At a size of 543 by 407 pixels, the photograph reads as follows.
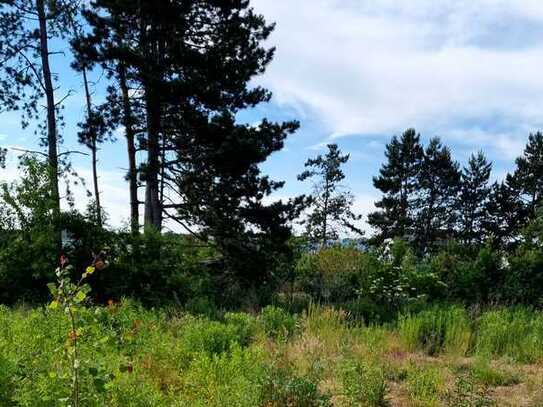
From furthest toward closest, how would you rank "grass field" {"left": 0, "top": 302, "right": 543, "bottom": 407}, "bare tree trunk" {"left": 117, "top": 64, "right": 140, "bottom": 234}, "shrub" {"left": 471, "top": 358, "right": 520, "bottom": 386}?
1. "bare tree trunk" {"left": 117, "top": 64, "right": 140, "bottom": 234}
2. "shrub" {"left": 471, "top": 358, "right": 520, "bottom": 386}
3. "grass field" {"left": 0, "top": 302, "right": 543, "bottom": 407}

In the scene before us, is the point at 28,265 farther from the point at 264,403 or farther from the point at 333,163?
the point at 333,163

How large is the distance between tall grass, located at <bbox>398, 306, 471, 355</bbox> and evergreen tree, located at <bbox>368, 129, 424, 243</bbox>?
27608mm

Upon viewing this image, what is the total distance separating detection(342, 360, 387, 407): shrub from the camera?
388 cm

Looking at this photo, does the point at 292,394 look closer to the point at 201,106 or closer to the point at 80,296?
the point at 80,296

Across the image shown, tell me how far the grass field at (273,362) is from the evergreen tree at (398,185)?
27708mm

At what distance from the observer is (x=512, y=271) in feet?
37.0

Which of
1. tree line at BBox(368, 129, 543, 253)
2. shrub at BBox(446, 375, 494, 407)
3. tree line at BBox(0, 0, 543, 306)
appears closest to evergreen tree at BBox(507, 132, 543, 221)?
tree line at BBox(368, 129, 543, 253)

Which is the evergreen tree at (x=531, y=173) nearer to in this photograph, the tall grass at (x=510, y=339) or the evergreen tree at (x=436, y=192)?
the evergreen tree at (x=436, y=192)

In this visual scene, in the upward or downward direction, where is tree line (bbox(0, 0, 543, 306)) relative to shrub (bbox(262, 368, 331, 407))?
upward

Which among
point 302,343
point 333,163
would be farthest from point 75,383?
point 333,163

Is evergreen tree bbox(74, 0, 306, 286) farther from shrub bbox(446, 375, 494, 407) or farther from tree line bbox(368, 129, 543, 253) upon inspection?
tree line bbox(368, 129, 543, 253)

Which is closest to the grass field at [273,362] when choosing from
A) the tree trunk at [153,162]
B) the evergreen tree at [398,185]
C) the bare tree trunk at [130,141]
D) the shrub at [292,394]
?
the shrub at [292,394]

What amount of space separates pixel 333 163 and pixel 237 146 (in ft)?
72.9

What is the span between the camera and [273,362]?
428 centimetres
